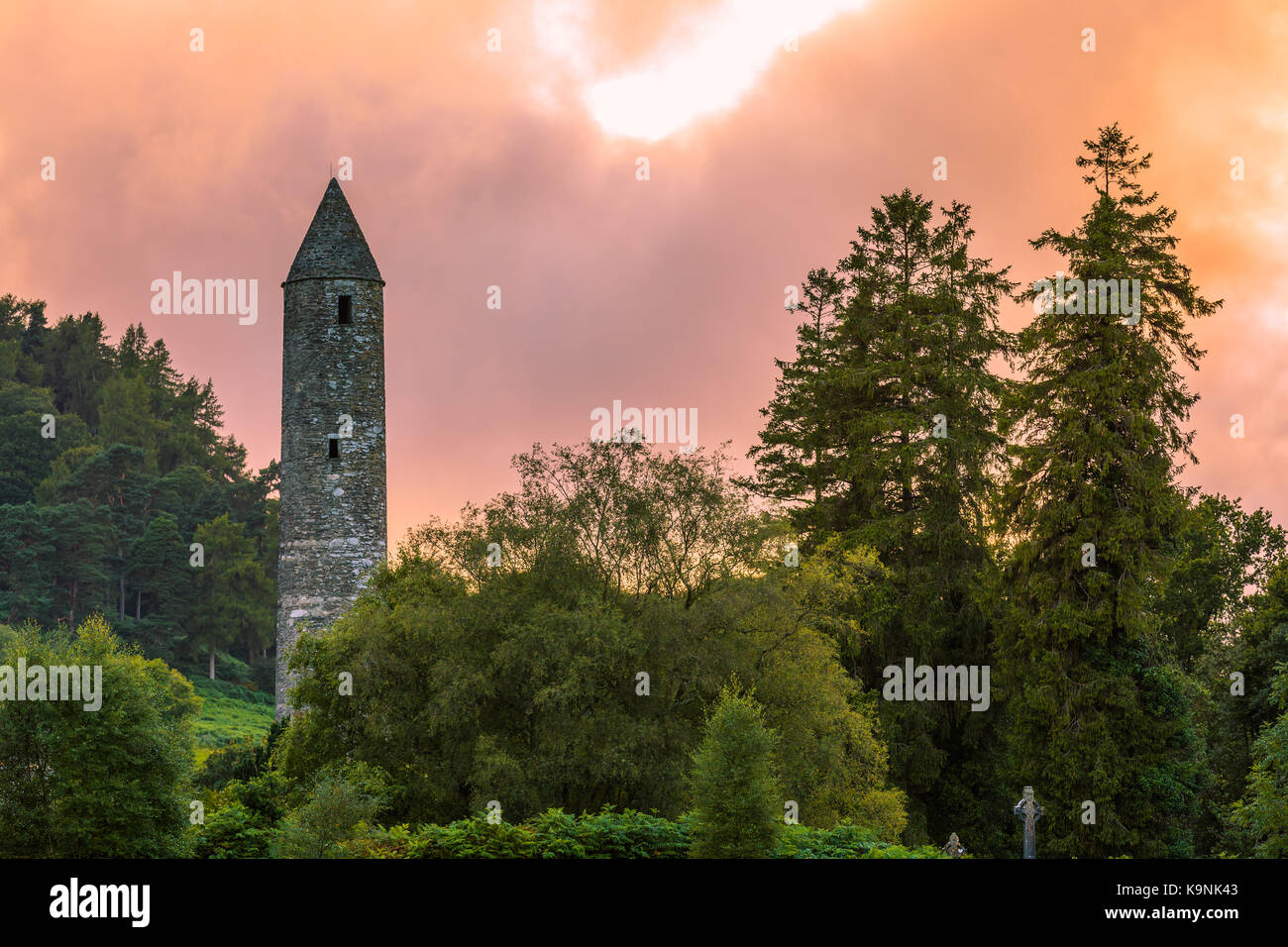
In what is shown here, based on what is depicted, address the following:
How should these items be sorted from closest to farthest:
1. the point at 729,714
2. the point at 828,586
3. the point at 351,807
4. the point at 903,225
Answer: the point at 729,714, the point at 351,807, the point at 828,586, the point at 903,225

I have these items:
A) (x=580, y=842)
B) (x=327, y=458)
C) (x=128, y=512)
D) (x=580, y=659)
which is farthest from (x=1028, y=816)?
(x=128, y=512)

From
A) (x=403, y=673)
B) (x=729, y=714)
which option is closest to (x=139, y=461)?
(x=403, y=673)

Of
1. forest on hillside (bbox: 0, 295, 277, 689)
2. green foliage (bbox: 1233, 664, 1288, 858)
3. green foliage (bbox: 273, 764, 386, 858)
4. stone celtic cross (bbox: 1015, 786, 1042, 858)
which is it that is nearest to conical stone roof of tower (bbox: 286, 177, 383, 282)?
green foliage (bbox: 273, 764, 386, 858)

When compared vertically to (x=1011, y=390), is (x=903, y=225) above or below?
above

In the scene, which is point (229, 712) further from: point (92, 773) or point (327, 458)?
point (92, 773)

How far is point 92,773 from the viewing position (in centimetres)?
2369

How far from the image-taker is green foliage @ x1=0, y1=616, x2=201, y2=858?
23188 millimetres

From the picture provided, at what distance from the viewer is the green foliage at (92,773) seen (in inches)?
913

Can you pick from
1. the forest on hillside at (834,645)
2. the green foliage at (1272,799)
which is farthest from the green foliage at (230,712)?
the green foliage at (1272,799)

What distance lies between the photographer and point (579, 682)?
25922 millimetres

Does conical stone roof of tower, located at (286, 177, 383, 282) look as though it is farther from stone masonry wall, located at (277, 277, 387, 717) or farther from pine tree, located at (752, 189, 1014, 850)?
pine tree, located at (752, 189, 1014, 850)
